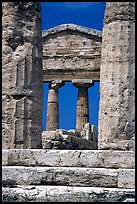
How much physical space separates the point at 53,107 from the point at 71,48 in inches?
150

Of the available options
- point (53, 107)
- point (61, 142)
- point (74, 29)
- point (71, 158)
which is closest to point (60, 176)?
point (71, 158)

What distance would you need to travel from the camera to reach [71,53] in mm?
28609

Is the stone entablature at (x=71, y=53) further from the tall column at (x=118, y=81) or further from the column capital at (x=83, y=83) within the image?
the tall column at (x=118, y=81)

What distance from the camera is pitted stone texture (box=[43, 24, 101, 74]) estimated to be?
2816cm

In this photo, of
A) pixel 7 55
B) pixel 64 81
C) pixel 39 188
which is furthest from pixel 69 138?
pixel 64 81

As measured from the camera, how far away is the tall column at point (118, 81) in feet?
37.4

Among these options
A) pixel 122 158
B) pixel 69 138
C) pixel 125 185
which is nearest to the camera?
pixel 125 185

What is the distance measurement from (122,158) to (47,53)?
19029 mm

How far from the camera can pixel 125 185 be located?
9844 millimetres

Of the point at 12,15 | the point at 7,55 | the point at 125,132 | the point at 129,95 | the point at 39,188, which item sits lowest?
the point at 39,188

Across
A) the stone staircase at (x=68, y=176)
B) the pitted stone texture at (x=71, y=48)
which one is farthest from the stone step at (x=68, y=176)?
the pitted stone texture at (x=71, y=48)

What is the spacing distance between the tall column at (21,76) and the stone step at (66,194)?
7.38ft

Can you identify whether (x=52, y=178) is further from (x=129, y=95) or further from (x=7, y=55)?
(x=7, y=55)

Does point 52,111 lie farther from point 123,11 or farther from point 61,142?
point 123,11
